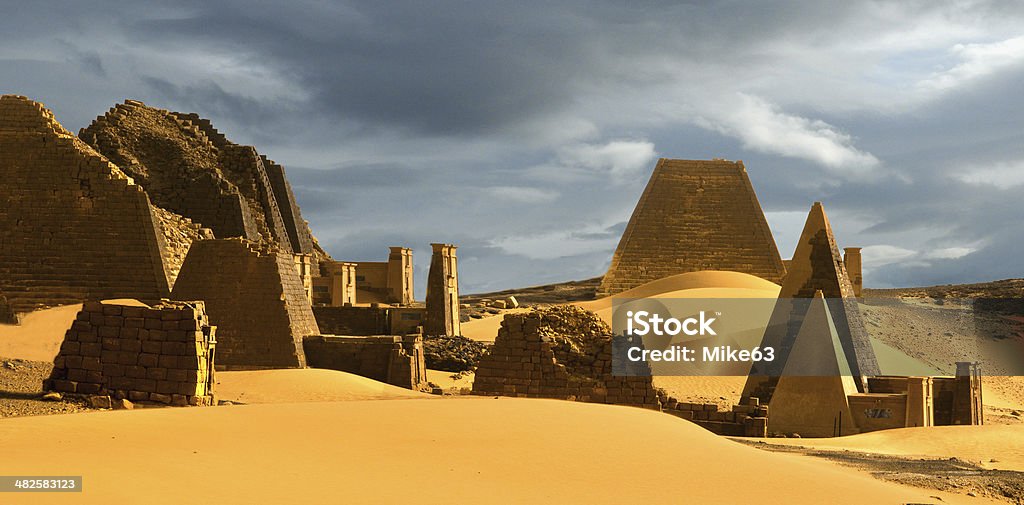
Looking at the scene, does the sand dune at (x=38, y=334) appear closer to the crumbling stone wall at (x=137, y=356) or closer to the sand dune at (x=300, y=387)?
the sand dune at (x=300, y=387)

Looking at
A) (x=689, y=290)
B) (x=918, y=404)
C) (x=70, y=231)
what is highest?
A: (x=70, y=231)

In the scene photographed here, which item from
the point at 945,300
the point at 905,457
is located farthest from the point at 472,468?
the point at 945,300

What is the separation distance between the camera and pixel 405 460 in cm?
908

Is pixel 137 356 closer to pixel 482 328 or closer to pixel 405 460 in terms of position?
pixel 405 460

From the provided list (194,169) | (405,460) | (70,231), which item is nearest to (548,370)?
(405,460)

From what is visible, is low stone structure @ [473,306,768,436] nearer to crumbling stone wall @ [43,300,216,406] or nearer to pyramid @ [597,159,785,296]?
crumbling stone wall @ [43,300,216,406]

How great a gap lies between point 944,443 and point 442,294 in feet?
62.4

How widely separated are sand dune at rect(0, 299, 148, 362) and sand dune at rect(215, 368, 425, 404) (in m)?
3.51

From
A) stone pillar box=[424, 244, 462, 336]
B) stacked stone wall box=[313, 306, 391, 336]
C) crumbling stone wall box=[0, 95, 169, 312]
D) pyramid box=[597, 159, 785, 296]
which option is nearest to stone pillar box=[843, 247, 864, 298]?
pyramid box=[597, 159, 785, 296]

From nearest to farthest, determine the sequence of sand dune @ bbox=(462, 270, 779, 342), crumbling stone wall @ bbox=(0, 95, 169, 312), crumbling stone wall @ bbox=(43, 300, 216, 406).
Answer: crumbling stone wall @ bbox=(43, 300, 216, 406) < crumbling stone wall @ bbox=(0, 95, 169, 312) < sand dune @ bbox=(462, 270, 779, 342)

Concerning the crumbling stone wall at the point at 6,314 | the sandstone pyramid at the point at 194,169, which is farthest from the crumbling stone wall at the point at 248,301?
the sandstone pyramid at the point at 194,169

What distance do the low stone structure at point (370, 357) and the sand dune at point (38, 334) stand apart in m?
3.97

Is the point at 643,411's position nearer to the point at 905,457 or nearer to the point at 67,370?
the point at 905,457

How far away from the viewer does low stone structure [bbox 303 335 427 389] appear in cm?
2080
